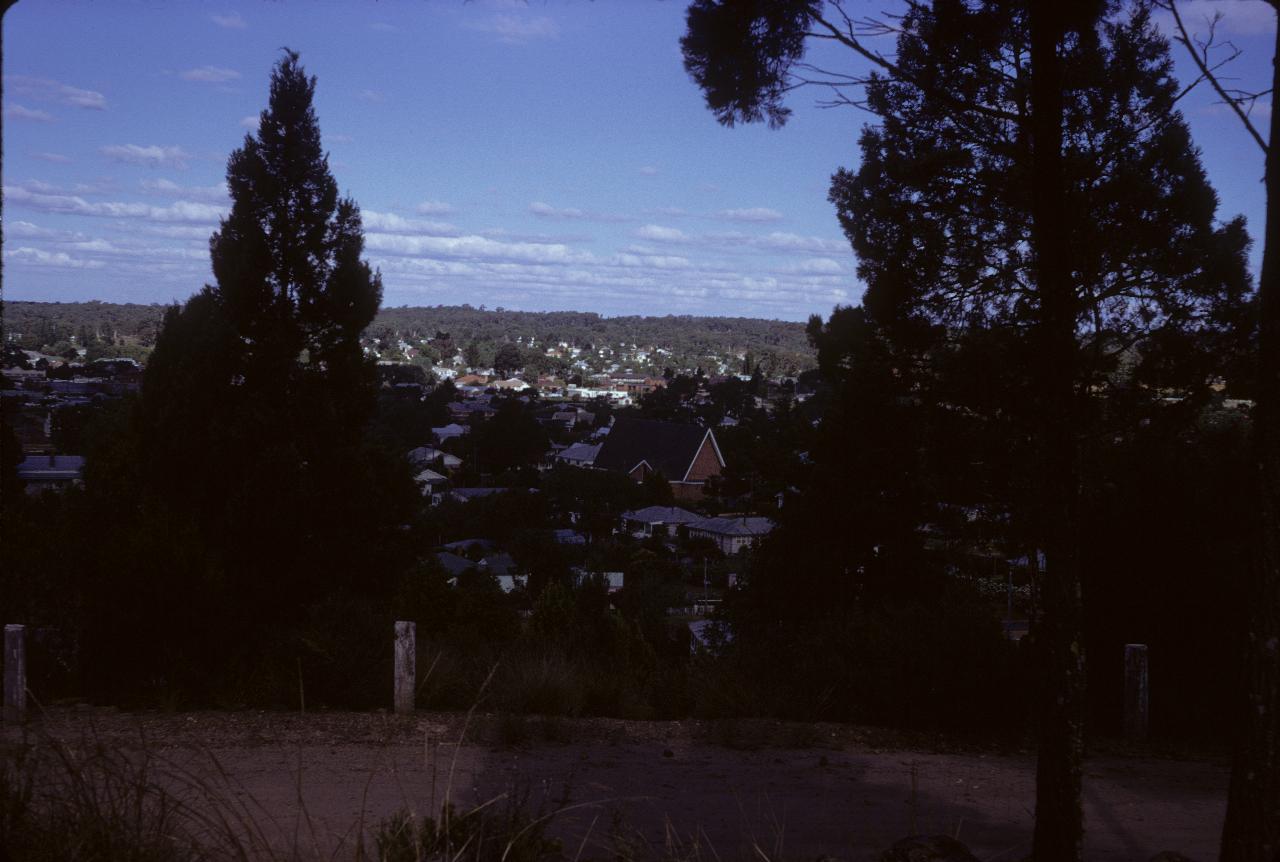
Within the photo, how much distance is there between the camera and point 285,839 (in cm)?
519

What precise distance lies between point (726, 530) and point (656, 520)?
4.17 m

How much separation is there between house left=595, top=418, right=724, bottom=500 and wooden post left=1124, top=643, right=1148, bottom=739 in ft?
185

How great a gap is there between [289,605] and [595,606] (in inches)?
256

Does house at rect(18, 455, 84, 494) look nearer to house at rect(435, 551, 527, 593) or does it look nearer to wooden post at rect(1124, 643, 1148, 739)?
house at rect(435, 551, 527, 593)

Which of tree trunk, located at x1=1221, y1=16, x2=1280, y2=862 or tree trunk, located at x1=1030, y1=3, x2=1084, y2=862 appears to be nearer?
tree trunk, located at x1=1221, y1=16, x2=1280, y2=862

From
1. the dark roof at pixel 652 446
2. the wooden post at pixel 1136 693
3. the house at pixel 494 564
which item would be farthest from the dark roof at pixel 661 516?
the wooden post at pixel 1136 693

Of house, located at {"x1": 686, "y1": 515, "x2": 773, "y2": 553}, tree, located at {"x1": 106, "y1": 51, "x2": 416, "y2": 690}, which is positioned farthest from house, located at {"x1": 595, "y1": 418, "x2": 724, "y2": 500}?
tree, located at {"x1": 106, "y1": 51, "x2": 416, "y2": 690}

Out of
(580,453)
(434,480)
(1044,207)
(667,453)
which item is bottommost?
(434,480)

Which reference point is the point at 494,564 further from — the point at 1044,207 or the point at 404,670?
the point at 1044,207

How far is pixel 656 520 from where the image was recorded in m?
51.8

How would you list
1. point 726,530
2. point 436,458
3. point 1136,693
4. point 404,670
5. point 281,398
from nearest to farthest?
point 404,670 < point 1136,693 < point 281,398 < point 726,530 < point 436,458

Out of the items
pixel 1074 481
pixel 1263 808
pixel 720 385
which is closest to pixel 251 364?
pixel 1074 481

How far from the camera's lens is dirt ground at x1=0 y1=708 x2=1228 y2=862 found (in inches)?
244

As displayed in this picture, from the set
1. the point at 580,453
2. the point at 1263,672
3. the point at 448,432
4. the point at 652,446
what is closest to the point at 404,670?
the point at 1263,672
